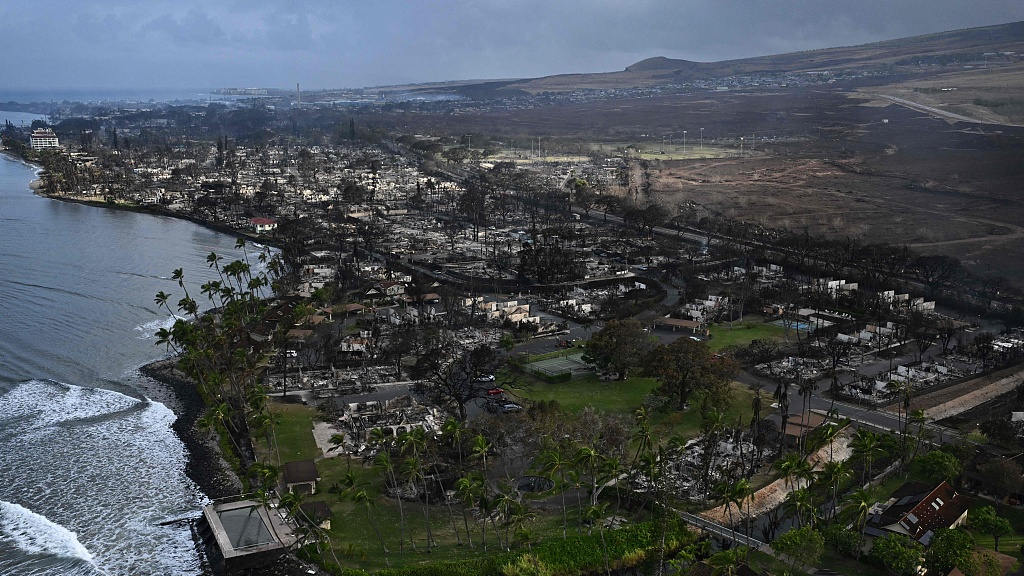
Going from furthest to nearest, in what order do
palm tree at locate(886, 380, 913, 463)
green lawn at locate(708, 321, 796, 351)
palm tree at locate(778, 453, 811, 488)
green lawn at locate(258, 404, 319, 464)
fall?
green lawn at locate(708, 321, 796, 351) < green lawn at locate(258, 404, 319, 464) < palm tree at locate(886, 380, 913, 463) < palm tree at locate(778, 453, 811, 488)

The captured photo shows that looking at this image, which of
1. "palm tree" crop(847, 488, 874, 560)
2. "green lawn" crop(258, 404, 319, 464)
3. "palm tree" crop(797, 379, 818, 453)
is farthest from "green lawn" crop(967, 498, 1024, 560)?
"green lawn" crop(258, 404, 319, 464)

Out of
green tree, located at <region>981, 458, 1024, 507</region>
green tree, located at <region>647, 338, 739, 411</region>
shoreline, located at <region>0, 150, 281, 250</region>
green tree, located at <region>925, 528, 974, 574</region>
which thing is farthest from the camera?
shoreline, located at <region>0, 150, 281, 250</region>

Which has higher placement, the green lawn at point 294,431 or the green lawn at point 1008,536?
the green lawn at point 294,431

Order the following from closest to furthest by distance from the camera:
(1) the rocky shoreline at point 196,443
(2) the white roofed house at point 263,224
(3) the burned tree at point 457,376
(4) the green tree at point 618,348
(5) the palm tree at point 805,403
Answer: (1) the rocky shoreline at point 196,443 → (5) the palm tree at point 805,403 → (3) the burned tree at point 457,376 → (4) the green tree at point 618,348 → (2) the white roofed house at point 263,224

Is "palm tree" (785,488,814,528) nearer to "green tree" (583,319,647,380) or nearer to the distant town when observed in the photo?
the distant town

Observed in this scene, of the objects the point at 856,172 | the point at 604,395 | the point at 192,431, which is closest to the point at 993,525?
the point at 604,395

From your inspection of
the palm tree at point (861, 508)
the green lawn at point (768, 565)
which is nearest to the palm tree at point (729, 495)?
the green lawn at point (768, 565)

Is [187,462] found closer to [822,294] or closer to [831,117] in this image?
[822,294]

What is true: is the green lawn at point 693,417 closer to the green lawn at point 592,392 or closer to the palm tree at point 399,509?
the green lawn at point 592,392
